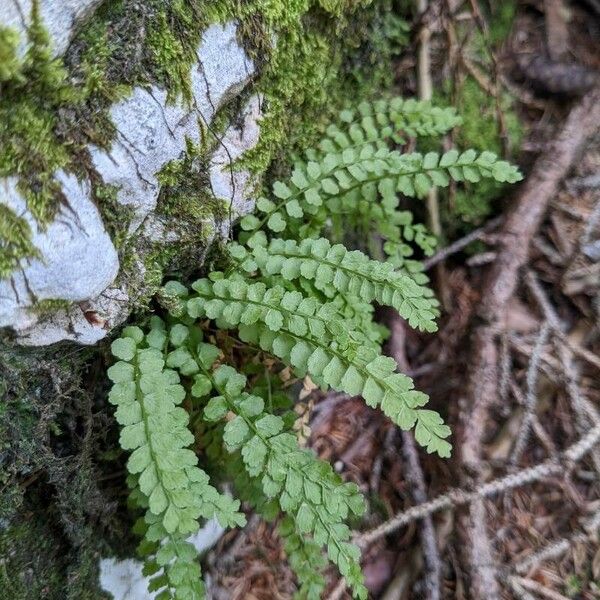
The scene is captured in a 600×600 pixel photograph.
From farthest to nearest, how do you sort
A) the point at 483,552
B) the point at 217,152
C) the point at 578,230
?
the point at 578,230, the point at 483,552, the point at 217,152

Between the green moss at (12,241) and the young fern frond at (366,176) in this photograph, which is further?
the young fern frond at (366,176)

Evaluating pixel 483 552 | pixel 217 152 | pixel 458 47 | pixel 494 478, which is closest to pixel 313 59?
pixel 217 152

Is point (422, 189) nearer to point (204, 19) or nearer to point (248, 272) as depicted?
point (248, 272)

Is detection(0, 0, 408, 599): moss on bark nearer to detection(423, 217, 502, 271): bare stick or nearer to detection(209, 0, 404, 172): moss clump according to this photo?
detection(209, 0, 404, 172): moss clump

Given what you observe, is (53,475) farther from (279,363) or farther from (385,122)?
(385,122)

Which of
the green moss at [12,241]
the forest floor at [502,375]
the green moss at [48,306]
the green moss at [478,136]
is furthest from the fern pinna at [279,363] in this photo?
the green moss at [478,136]

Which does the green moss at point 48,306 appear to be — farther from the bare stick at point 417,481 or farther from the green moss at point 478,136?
the green moss at point 478,136

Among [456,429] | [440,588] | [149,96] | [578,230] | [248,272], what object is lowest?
[440,588]
